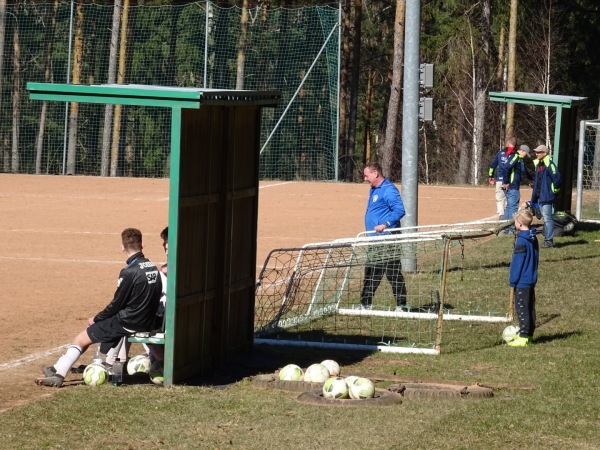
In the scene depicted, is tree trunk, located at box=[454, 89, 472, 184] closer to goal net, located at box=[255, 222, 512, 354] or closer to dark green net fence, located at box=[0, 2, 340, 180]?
dark green net fence, located at box=[0, 2, 340, 180]

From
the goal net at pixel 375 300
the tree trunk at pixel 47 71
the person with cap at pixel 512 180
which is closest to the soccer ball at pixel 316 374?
the goal net at pixel 375 300

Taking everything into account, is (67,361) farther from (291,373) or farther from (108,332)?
(291,373)

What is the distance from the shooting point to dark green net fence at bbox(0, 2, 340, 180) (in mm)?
39969

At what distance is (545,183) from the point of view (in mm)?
20781

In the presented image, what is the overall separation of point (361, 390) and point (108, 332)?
2.27 meters

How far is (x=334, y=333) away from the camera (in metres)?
13.1

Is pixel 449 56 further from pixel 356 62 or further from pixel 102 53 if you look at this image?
pixel 102 53

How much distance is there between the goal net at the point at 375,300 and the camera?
12.7 m

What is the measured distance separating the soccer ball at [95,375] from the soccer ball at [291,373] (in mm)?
1473

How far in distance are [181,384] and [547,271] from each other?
9378 millimetres

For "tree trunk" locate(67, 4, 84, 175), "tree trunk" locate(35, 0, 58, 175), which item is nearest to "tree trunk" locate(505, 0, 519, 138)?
"tree trunk" locate(67, 4, 84, 175)

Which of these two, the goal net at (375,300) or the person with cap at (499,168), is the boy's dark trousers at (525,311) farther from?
the person with cap at (499,168)

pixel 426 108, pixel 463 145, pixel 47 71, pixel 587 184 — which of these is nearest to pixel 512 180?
pixel 426 108

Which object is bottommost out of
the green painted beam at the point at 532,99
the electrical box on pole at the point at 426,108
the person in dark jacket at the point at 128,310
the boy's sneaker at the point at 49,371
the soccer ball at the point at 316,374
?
the boy's sneaker at the point at 49,371
